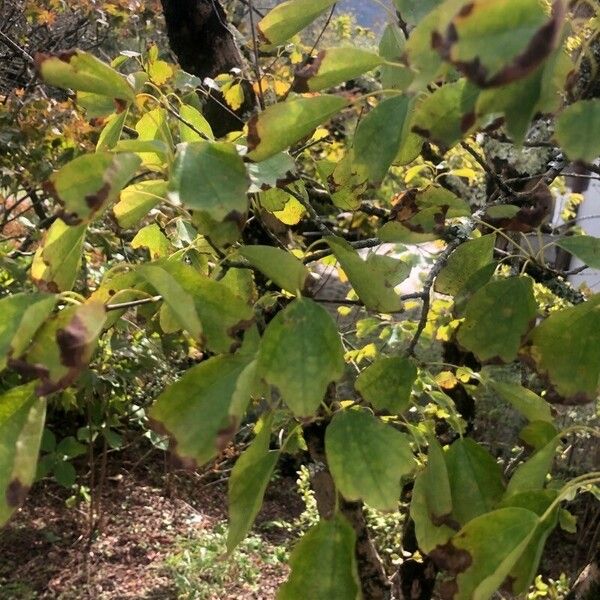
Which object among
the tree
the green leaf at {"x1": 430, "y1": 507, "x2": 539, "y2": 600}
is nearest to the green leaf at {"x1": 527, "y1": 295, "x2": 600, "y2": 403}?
the tree

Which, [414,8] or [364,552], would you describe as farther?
[364,552]

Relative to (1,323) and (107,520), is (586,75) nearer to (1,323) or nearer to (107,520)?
(1,323)

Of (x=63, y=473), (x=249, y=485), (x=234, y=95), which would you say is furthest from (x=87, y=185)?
(x=63, y=473)

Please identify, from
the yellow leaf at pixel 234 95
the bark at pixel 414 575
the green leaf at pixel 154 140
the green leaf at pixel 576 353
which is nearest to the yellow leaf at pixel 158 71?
the yellow leaf at pixel 234 95

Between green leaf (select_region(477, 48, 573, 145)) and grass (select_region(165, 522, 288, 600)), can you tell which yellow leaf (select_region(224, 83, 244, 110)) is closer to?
green leaf (select_region(477, 48, 573, 145))

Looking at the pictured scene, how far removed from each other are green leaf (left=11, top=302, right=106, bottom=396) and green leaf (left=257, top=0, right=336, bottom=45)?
272 millimetres

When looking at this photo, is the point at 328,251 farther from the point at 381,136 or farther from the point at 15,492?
the point at 15,492

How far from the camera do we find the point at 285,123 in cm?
48

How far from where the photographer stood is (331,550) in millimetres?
590

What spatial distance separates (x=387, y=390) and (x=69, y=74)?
0.37 meters

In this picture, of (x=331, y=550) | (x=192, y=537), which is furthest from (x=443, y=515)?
(x=192, y=537)

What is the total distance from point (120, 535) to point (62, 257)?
8.72 feet

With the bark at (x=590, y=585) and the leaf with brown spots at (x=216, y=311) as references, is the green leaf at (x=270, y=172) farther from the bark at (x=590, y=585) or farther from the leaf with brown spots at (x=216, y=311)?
the bark at (x=590, y=585)

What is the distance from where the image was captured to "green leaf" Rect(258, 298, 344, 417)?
19.1 inches
